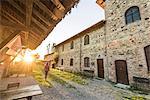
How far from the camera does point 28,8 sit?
6.72 feet

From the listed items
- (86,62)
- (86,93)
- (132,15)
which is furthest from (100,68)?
(132,15)

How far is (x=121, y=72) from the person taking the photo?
8711mm

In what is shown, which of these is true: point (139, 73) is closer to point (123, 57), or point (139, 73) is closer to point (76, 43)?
point (123, 57)

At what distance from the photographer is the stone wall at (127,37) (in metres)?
7.42

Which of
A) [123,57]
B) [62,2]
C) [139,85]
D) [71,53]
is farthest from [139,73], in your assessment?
[71,53]

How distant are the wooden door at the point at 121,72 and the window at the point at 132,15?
3140 millimetres

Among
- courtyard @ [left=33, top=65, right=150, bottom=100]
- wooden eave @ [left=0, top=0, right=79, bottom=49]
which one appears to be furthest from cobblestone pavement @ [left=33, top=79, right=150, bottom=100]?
wooden eave @ [left=0, top=0, right=79, bottom=49]

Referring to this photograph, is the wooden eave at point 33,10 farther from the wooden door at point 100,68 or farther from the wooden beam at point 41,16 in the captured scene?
the wooden door at point 100,68

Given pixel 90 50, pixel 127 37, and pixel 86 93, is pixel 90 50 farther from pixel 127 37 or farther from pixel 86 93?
pixel 86 93

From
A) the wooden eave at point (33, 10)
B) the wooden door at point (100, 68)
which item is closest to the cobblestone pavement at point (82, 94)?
the wooden door at point (100, 68)

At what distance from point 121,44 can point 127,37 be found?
684 mm

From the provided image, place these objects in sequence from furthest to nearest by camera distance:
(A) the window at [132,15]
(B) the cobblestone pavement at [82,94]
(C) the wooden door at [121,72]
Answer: (C) the wooden door at [121,72]
(A) the window at [132,15]
(B) the cobblestone pavement at [82,94]

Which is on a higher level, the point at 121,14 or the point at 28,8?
the point at 121,14

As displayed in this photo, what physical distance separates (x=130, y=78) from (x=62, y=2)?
769 centimetres
